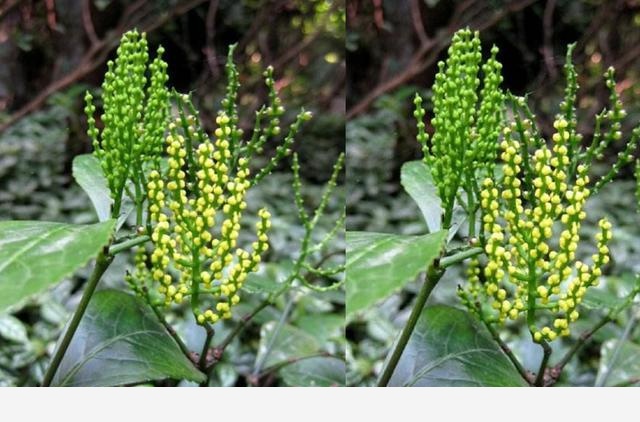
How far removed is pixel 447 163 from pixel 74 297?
1.90 feet

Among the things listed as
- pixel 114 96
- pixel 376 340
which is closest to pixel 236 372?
pixel 376 340

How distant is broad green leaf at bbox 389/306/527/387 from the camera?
3.21 feet

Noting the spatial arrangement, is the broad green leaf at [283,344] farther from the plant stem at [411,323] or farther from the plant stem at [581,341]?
the plant stem at [581,341]

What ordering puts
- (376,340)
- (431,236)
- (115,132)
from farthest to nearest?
(376,340) < (115,132) < (431,236)

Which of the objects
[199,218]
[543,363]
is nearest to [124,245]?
[199,218]

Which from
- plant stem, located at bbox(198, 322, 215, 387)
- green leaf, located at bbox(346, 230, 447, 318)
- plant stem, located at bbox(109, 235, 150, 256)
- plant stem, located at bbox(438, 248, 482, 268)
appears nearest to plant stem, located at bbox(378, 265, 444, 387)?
plant stem, located at bbox(438, 248, 482, 268)

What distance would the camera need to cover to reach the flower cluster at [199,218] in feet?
3.04

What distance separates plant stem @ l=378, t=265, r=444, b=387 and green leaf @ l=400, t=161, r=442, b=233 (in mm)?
53

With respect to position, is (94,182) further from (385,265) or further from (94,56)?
Answer: (385,265)

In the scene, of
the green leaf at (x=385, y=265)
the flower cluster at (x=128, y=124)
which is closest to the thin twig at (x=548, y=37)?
the green leaf at (x=385, y=265)

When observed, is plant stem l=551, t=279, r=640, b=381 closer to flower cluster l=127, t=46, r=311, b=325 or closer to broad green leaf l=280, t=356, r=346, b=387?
broad green leaf l=280, t=356, r=346, b=387

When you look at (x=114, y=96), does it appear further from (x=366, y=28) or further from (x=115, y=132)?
(x=366, y=28)

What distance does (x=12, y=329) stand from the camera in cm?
108

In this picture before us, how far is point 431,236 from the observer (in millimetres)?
781
